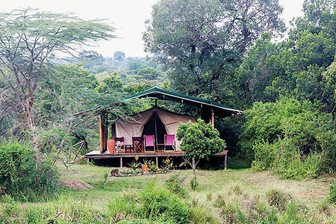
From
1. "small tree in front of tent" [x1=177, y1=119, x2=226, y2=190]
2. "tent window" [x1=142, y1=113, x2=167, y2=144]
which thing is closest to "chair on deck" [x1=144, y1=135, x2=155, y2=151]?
"tent window" [x1=142, y1=113, x2=167, y2=144]

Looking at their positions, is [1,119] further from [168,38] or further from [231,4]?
[231,4]

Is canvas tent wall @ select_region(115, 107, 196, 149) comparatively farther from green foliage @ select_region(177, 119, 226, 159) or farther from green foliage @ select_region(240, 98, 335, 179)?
green foliage @ select_region(240, 98, 335, 179)

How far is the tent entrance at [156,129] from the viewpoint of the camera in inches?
790

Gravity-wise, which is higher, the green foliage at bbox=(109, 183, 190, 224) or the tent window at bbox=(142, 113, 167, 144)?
the tent window at bbox=(142, 113, 167, 144)

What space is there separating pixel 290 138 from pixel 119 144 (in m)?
7.32

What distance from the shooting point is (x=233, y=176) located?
53.1ft

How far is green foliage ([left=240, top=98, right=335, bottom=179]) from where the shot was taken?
14727mm

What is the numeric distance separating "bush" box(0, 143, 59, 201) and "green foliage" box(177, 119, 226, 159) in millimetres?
6340

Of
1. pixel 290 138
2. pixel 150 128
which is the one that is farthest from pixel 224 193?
pixel 150 128

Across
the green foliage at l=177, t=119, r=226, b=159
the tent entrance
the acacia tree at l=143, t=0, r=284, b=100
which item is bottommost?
the green foliage at l=177, t=119, r=226, b=159

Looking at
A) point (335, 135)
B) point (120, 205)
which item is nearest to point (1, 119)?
point (120, 205)

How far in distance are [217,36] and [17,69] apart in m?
12.7

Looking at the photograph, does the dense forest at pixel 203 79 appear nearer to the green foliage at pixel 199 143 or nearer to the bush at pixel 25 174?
the bush at pixel 25 174

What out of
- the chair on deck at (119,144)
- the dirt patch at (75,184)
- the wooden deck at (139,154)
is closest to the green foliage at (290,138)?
the wooden deck at (139,154)
